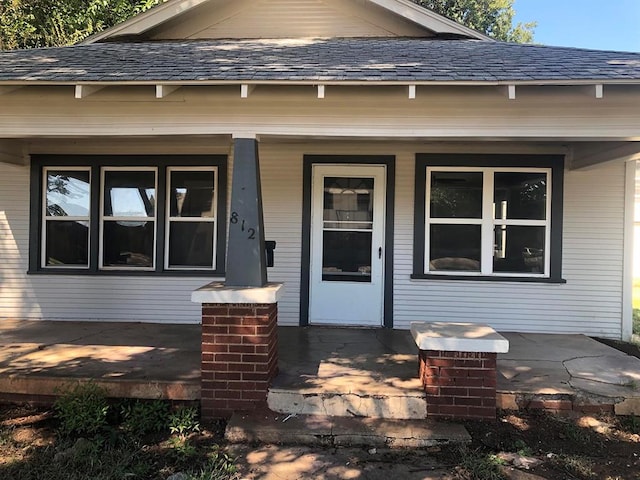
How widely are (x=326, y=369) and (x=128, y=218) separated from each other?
12.6ft

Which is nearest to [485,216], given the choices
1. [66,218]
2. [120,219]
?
[120,219]

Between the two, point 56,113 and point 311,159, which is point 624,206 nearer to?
point 311,159

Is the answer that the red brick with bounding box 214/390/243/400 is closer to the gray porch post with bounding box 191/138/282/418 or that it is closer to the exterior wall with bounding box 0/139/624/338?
the gray porch post with bounding box 191/138/282/418

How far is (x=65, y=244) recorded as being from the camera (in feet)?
20.7

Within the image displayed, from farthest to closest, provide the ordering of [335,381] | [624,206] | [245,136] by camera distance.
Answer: [624,206] → [245,136] → [335,381]

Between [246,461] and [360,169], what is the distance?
4.05 metres

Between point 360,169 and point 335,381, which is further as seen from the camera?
point 360,169

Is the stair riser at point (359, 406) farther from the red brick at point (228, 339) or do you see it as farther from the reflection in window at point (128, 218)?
the reflection in window at point (128, 218)

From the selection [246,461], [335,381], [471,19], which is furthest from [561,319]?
[471,19]

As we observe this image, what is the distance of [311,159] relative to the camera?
6004mm

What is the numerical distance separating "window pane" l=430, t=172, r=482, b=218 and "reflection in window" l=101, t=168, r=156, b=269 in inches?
156

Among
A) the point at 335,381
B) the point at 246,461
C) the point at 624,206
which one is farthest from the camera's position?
the point at 624,206

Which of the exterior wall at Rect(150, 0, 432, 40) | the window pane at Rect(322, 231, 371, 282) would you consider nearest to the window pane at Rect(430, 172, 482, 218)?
the window pane at Rect(322, 231, 371, 282)

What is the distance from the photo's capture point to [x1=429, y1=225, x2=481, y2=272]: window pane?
5.97 meters
